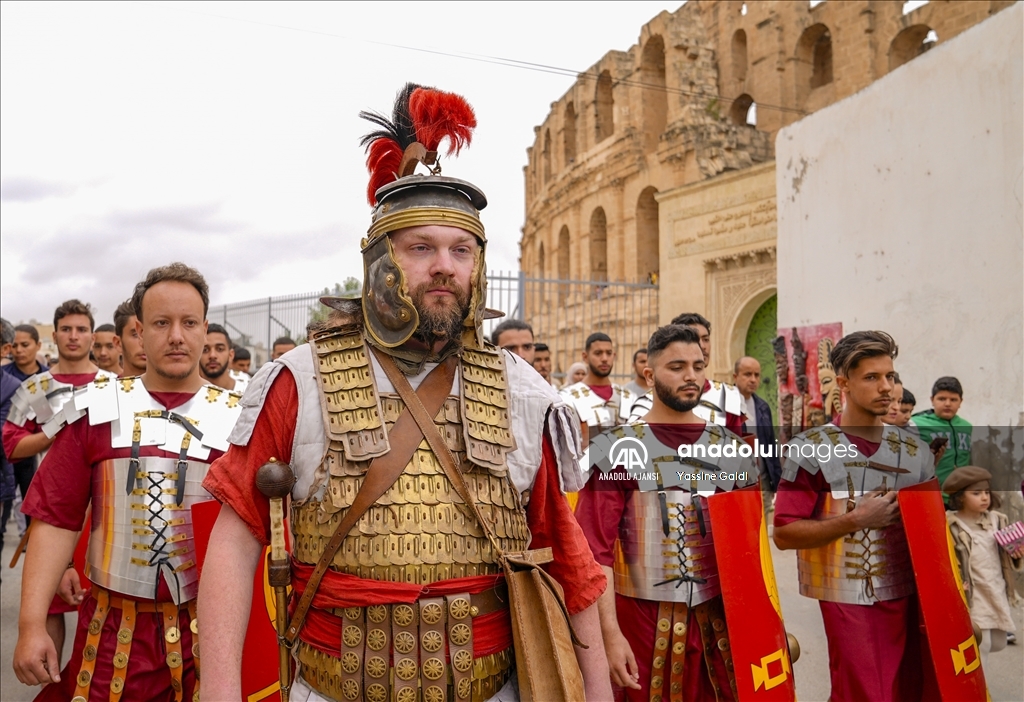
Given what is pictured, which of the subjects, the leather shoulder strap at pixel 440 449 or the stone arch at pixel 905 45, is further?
the stone arch at pixel 905 45

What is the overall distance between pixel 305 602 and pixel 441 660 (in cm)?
34

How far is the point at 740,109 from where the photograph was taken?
100ft

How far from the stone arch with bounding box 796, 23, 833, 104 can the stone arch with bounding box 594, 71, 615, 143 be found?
623 cm

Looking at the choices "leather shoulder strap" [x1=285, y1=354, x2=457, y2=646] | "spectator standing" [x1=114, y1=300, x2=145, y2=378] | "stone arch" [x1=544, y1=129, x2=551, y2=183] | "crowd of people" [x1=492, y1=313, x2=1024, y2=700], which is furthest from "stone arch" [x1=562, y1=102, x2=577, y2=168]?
"leather shoulder strap" [x1=285, y1=354, x2=457, y2=646]

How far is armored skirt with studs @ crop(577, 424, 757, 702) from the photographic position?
359 centimetres

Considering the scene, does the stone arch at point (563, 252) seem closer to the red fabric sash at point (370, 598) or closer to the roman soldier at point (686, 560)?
the roman soldier at point (686, 560)

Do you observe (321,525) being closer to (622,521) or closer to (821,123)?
(622,521)

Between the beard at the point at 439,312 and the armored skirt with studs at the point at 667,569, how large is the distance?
5.99 ft

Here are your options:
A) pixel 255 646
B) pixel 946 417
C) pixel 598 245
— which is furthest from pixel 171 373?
pixel 598 245

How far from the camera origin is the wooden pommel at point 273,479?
1800 mm

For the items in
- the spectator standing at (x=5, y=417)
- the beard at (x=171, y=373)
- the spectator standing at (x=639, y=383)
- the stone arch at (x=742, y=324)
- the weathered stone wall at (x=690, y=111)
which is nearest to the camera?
the beard at (x=171, y=373)

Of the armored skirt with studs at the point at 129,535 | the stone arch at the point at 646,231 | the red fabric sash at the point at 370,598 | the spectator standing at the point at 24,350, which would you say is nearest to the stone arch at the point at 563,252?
the stone arch at the point at 646,231

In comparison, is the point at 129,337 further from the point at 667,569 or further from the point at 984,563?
the point at 984,563

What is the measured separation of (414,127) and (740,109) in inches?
1215
